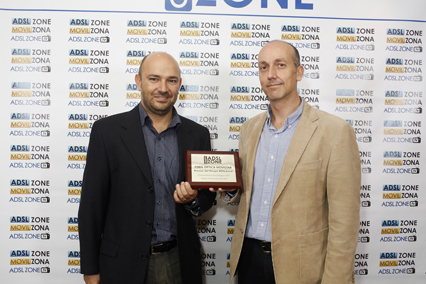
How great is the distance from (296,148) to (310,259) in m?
0.67

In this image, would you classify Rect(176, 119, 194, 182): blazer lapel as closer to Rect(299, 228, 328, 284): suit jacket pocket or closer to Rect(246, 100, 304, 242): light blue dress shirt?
Rect(246, 100, 304, 242): light blue dress shirt

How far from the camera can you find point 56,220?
258cm

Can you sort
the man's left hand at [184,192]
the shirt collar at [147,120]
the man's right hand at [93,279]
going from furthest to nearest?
the shirt collar at [147,120], the man's right hand at [93,279], the man's left hand at [184,192]

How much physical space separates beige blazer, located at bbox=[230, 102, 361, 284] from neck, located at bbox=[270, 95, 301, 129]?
0.18 meters

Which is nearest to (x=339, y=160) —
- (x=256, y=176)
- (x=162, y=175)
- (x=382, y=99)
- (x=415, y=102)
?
(x=256, y=176)

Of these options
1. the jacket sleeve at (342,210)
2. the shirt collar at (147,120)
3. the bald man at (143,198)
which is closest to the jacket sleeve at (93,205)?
the bald man at (143,198)

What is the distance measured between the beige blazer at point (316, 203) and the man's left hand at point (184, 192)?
1.68 ft

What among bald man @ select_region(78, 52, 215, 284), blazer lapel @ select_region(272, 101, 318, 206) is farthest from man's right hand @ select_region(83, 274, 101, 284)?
blazer lapel @ select_region(272, 101, 318, 206)

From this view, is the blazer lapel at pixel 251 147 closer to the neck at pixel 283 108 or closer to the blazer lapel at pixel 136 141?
the neck at pixel 283 108

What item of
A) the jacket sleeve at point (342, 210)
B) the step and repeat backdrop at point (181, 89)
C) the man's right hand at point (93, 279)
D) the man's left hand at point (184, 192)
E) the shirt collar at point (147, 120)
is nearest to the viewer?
the jacket sleeve at point (342, 210)

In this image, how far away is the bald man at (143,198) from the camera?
1728 millimetres

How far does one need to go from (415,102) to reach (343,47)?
92 centimetres

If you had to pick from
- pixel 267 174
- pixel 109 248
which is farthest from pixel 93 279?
pixel 267 174

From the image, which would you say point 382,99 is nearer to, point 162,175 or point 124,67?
point 162,175
